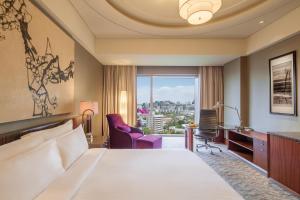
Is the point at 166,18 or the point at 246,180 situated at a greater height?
the point at 166,18

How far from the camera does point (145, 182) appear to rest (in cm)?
170

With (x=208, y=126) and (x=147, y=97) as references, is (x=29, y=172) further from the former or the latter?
(x=147, y=97)

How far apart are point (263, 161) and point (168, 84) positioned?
3.89 metres

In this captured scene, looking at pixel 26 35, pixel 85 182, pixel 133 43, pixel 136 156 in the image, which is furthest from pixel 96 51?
pixel 85 182

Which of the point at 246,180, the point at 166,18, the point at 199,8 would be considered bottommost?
the point at 246,180

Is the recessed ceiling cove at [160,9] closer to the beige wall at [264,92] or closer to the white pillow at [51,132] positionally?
the beige wall at [264,92]

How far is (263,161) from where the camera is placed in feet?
11.4

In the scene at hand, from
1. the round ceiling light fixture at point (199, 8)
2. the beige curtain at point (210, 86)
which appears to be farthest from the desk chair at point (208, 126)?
the round ceiling light fixture at point (199, 8)

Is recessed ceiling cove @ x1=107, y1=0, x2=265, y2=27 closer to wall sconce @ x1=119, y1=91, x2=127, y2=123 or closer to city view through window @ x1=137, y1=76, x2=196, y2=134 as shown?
wall sconce @ x1=119, y1=91, x2=127, y2=123

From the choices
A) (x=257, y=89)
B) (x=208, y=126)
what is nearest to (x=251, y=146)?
(x=208, y=126)

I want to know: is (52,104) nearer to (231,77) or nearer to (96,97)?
(96,97)

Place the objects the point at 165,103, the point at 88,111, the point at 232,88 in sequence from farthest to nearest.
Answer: the point at 165,103
the point at 232,88
the point at 88,111

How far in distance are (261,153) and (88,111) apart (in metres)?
3.29

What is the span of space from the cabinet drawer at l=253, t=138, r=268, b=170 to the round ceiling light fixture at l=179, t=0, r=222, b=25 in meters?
2.35
